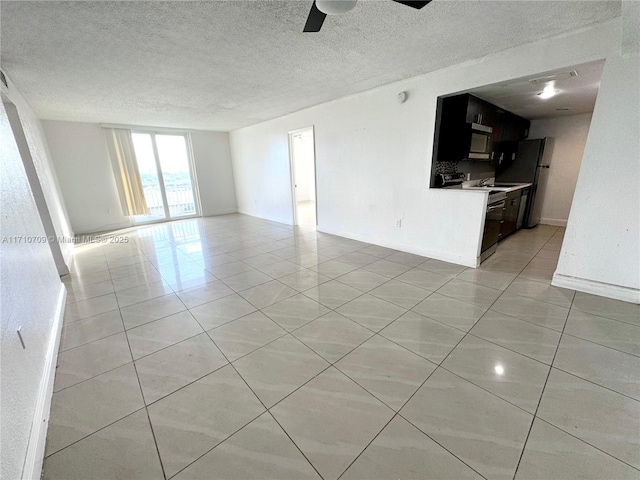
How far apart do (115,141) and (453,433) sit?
737cm

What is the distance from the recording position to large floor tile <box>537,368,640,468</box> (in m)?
Answer: 1.17

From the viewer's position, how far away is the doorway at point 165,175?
20.1 feet

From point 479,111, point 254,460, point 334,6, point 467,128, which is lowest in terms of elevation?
point 254,460

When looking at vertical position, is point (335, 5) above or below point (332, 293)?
above

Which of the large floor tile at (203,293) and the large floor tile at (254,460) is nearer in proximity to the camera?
the large floor tile at (254,460)

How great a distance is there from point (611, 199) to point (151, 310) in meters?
4.25

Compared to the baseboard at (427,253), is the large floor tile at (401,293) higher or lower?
lower

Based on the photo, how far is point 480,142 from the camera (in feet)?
12.5

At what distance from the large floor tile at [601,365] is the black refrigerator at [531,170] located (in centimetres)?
401

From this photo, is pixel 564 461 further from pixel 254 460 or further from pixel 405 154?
pixel 405 154

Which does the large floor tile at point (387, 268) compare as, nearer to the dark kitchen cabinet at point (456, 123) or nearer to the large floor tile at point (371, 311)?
the large floor tile at point (371, 311)

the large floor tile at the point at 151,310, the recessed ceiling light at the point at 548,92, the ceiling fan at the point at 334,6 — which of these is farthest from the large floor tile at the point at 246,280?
the recessed ceiling light at the point at 548,92

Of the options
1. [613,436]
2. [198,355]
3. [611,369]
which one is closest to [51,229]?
[198,355]

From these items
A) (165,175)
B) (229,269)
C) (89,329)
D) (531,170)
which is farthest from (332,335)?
(165,175)
